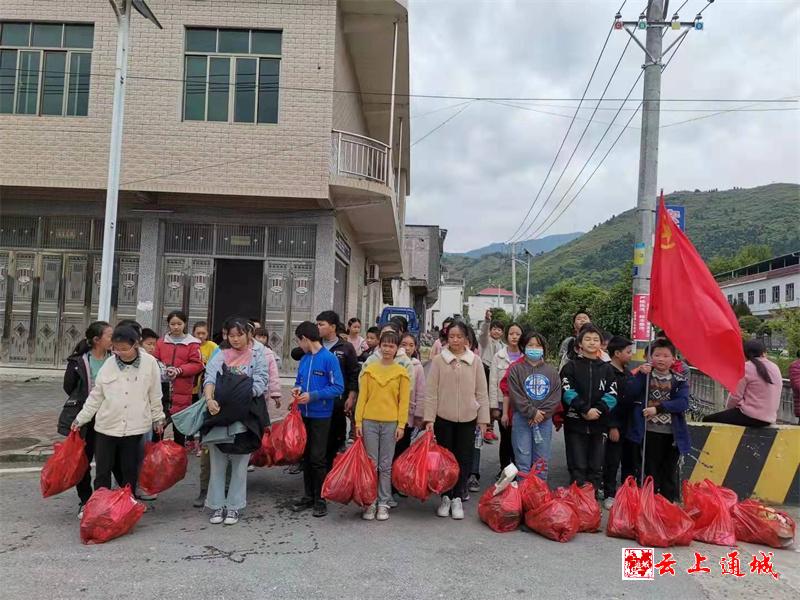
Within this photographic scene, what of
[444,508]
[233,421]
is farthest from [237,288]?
[444,508]

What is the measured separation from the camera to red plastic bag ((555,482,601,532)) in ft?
14.1

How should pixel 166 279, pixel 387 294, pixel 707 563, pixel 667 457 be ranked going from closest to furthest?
1. pixel 707 563
2. pixel 667 457
3. pixel 166 279
4. pixel 387 294

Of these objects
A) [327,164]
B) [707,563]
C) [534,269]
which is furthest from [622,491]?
[534,269]

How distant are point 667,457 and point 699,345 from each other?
1.20m

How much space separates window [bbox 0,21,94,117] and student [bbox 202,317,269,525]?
951 cm

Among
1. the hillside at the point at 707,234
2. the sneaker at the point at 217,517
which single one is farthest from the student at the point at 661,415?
the hillside at the point at 707,234

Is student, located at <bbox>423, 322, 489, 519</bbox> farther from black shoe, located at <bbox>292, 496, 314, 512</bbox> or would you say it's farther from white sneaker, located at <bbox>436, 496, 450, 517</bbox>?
black shoe, located at <bbox>292, 496, 314, 512</bbox>

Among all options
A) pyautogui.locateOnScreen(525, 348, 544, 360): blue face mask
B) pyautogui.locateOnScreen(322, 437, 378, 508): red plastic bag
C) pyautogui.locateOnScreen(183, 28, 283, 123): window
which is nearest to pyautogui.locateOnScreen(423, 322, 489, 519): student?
pyautogui.locateOnScreen(525, 348, 544, 360): blue face mask

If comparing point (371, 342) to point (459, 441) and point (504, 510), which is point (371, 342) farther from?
point (504, 510)

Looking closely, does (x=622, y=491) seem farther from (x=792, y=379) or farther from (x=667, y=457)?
(x=792, y=379)

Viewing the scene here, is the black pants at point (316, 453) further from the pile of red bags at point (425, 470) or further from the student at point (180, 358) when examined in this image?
the student at point (180, 358)

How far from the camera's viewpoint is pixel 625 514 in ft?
13.8

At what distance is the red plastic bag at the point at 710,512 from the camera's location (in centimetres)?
421

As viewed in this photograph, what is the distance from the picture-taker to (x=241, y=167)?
10.9m
